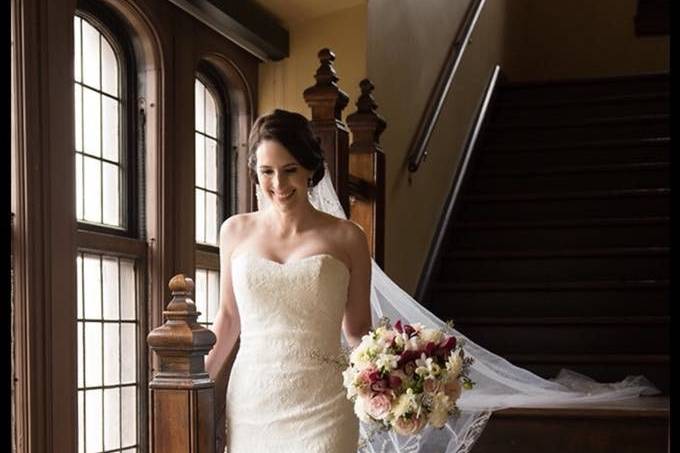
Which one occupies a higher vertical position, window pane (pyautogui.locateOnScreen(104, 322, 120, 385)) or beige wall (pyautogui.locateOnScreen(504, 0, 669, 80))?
beige wall (pyautogui.locateOnScreen(504, 0, 669, 80))

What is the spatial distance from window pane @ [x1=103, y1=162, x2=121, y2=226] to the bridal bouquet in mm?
1679

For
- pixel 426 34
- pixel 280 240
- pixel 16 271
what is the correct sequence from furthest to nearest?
pixel 426 34, pixel 16 271, pixel 280 240

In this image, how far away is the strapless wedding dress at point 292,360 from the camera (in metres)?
2.65

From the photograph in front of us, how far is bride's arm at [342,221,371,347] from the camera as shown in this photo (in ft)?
8.93

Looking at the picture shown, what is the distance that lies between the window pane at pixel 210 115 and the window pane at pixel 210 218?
0.98 feet

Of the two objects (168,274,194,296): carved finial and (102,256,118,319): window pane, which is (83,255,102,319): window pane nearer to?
(102,256,118,319): window pane

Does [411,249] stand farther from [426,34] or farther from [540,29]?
[540,29]

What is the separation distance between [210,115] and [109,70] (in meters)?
0.89

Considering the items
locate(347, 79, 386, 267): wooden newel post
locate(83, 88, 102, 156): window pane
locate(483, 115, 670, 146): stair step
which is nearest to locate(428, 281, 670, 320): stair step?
locate(347, 79, 386, 267): wooden newel post

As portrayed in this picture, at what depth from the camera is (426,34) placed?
6.32 metres

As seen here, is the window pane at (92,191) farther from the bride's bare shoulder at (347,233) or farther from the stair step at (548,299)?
the stair step at (548,299)

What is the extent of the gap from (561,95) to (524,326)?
3157 millimetres

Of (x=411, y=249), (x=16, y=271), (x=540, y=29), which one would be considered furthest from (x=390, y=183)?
(x=540, y=29)

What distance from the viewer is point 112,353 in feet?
12.4
